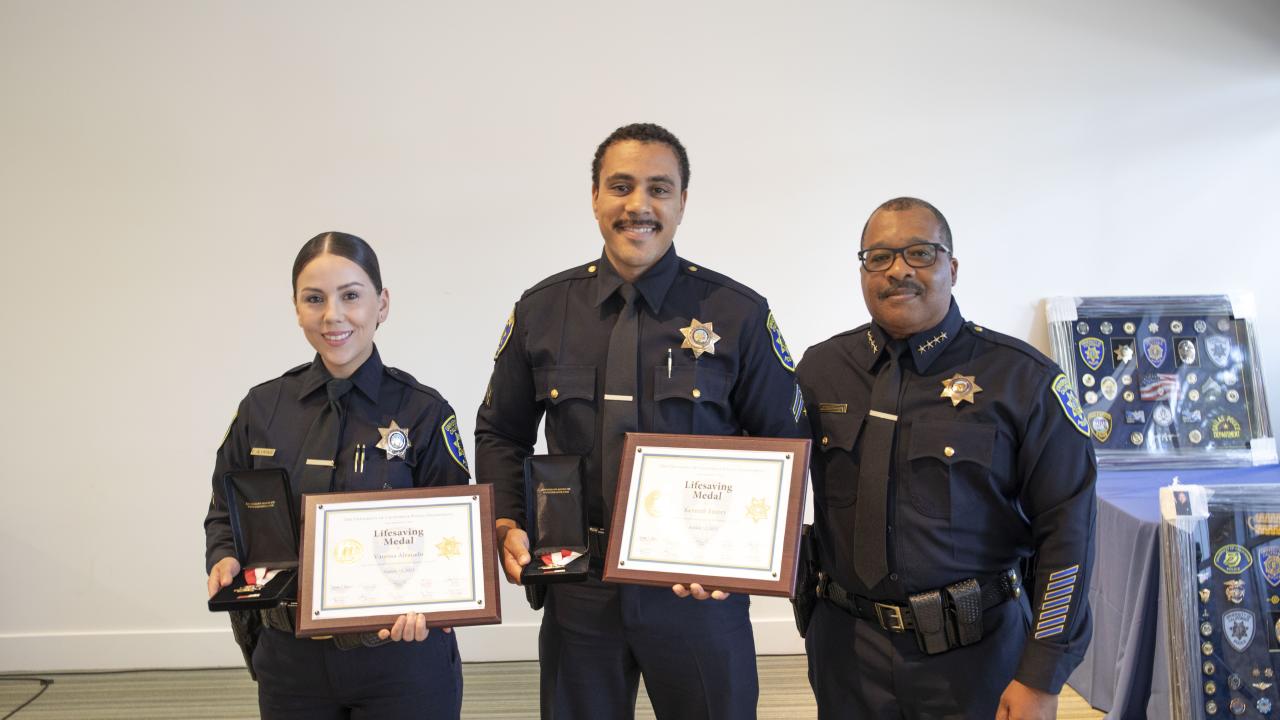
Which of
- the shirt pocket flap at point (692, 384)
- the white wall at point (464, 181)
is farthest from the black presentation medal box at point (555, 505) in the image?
the white wall at point (464, 181)

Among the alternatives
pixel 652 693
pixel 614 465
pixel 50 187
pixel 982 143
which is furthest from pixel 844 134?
pixel 50 187

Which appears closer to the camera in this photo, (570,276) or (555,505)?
(555,505)

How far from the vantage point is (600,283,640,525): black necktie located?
6.21ft

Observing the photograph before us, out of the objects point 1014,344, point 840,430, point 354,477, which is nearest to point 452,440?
point 354,477

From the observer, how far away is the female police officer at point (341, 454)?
6.01 ft

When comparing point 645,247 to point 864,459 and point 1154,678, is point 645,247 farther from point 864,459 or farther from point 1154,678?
point 1154,678

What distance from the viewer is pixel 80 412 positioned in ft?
12.8

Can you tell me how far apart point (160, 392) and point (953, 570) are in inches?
144

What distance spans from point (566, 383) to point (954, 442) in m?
0.92

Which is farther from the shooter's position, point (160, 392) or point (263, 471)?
point (160, 392)

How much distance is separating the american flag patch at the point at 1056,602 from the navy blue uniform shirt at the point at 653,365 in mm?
639

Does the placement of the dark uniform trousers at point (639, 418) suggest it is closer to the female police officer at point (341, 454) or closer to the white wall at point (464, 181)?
the female police officer at point (341, 454)

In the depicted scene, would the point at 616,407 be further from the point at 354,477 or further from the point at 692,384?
the point at 354,477

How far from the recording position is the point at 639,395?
1916 millimetres
